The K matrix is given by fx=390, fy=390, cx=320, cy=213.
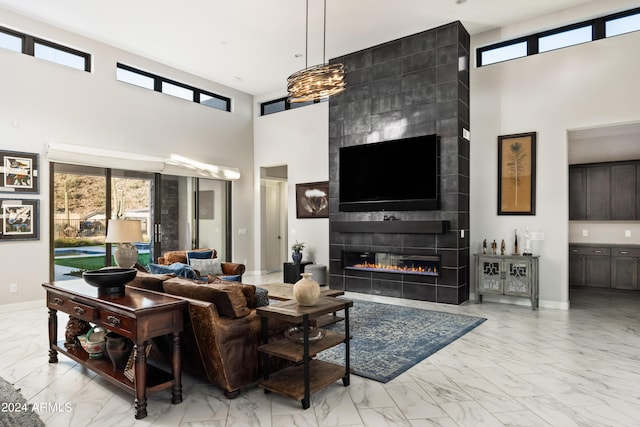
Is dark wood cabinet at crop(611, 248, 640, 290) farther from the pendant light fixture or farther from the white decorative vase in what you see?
the white decorative vase

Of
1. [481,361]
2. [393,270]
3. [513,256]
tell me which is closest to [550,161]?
[513,256]

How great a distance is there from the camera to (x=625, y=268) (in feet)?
21.4

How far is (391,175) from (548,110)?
7.95ft

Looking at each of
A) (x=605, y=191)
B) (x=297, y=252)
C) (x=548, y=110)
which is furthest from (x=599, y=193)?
(x=297, y=252)

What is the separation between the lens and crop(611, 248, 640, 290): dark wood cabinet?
254 inches

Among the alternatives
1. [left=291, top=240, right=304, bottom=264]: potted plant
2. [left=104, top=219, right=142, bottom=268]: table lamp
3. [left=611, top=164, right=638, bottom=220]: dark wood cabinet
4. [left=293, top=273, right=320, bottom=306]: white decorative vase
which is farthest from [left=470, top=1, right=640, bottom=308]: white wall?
[left=104, top=219, right=142, bottom=268]: table lamp

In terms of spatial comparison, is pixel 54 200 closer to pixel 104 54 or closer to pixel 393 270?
pixel 104 54

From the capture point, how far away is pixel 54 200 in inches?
234

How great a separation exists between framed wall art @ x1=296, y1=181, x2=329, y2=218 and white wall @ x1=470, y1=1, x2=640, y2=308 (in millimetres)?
2865

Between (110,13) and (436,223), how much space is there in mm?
5542

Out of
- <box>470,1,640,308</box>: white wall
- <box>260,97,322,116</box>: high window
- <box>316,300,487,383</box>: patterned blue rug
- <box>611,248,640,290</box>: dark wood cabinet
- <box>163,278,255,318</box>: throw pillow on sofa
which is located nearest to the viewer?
<box>163,278,255,318</box>: throw pillow on sofa

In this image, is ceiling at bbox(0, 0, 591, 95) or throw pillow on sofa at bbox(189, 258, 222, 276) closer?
ceiling at bbox(0, 0, 591, 95)

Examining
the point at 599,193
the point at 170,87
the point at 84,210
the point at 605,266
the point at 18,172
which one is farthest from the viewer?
the point at 170,87

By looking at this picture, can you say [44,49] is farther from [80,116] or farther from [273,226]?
[273,226]
